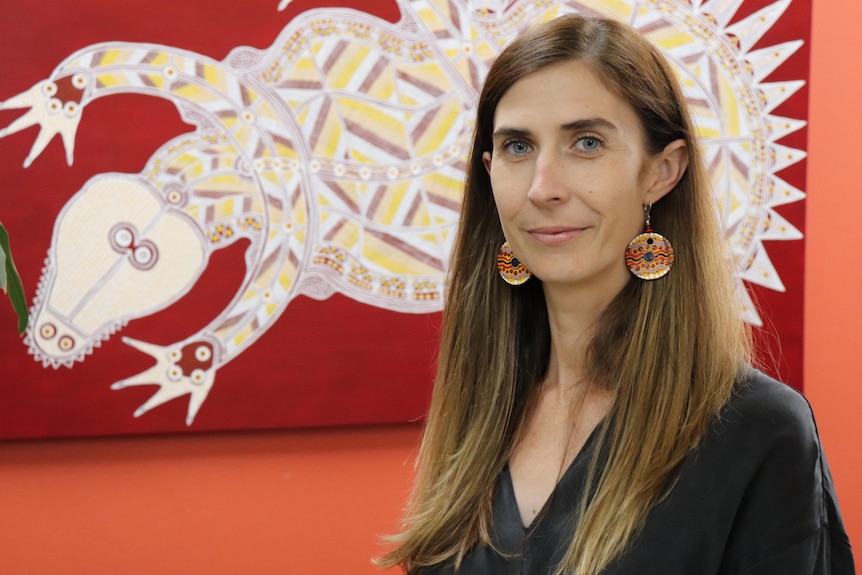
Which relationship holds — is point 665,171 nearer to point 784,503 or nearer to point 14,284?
point 784,503

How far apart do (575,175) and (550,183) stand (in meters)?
0.03

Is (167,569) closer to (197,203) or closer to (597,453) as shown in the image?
(197,203)

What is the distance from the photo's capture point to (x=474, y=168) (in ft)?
4.82

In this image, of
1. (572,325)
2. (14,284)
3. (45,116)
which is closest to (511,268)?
(572,325)

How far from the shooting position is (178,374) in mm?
2084

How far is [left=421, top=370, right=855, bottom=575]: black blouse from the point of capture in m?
1.14

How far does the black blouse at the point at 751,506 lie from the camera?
114 centimetres

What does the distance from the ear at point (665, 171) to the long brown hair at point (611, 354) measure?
0.4 inches

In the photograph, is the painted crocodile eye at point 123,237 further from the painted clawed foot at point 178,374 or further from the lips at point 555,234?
the lips at point 555,234

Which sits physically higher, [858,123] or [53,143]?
[858,123]

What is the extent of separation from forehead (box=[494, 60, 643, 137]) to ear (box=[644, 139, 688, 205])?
52 mm

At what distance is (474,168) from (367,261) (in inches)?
28.0

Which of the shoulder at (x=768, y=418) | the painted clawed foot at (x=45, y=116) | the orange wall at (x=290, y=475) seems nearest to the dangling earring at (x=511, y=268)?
the shoulder at (x=768, y=418)

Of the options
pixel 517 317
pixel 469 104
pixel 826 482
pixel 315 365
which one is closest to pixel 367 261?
pixel 315 365
